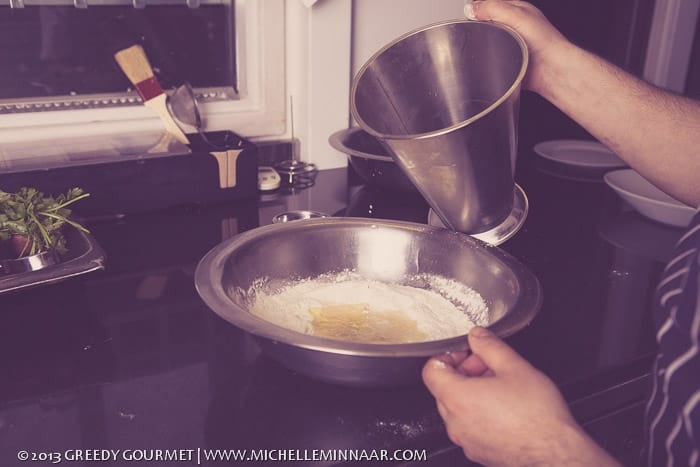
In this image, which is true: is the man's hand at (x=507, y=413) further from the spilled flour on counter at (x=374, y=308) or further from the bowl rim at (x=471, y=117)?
the bowl rim at (x=471, y=117)

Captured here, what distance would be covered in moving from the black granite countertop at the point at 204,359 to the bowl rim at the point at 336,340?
0.10 metres

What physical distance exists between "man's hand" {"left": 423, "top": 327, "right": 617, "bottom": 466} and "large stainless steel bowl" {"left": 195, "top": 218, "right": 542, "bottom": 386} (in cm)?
4

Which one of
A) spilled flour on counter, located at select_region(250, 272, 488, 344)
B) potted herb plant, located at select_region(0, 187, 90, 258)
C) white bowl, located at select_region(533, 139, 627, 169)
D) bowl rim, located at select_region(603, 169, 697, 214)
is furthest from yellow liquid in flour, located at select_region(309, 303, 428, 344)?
white bowl, located at select_region(533, 139, 627, 169)

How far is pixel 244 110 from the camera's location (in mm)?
1550

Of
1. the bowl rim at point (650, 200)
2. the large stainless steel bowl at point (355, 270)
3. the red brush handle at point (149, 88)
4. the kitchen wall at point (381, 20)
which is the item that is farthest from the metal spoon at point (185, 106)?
the bowl rim at point (650, 200)

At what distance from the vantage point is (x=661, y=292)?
2.27 feet

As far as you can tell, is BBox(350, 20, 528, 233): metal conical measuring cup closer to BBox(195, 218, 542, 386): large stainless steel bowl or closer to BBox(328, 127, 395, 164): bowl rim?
BBox(195, 218, 542, 386): large stainless steel bowl

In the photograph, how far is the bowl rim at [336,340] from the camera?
67cm

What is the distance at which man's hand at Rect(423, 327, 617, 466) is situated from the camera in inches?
24.9

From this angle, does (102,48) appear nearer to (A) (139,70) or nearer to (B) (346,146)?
(A) (139,70)

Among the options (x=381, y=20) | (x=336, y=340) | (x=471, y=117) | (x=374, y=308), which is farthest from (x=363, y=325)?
(x=381, y=20)

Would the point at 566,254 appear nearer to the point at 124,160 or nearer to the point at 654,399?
the point at 654,399

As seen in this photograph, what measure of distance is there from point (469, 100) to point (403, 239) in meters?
0.25

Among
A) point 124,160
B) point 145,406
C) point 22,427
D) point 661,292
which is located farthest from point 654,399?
point 124,160
